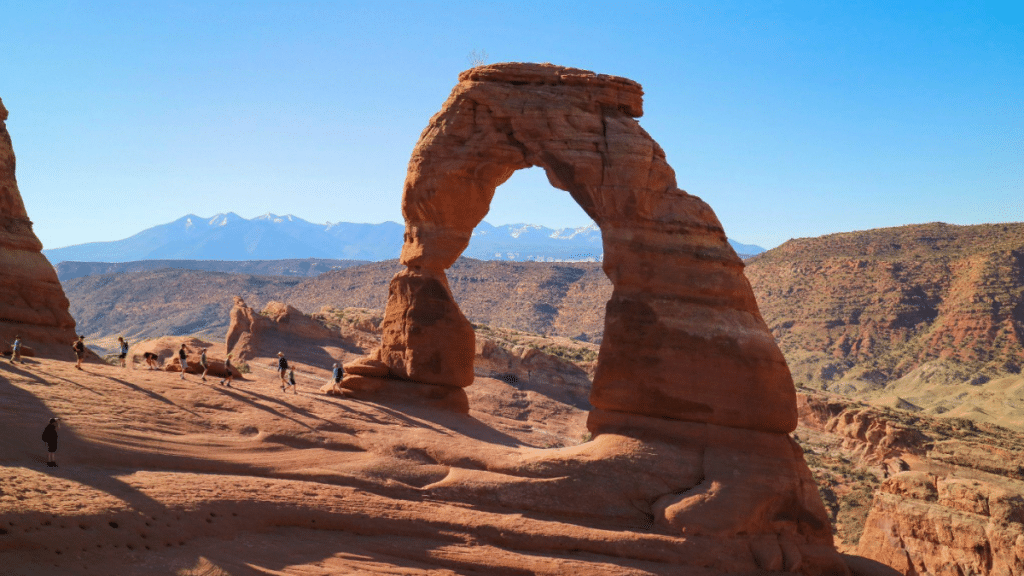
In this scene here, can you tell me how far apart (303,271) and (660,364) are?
174m

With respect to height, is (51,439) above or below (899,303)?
below

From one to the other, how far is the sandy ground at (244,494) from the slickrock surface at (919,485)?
858 centimetres

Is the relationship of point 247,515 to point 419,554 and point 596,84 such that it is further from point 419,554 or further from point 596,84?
point 596,84

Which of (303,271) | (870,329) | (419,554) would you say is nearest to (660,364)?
(419,554)

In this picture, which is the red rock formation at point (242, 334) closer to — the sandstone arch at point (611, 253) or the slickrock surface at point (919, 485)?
the sandstone arch at point (611, 253)

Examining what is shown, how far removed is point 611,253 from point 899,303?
52808mm

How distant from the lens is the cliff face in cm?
5722

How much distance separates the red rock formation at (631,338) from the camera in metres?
16.6

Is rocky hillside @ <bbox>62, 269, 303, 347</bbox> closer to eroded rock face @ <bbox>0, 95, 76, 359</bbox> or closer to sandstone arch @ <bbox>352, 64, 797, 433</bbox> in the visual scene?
eroded rock face @ <bbox>0, 95, 76, 359</bbox>

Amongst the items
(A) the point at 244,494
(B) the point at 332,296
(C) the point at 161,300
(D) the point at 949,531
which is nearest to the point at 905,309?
(D) the point at 949,531

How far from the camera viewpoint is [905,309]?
63000 mm

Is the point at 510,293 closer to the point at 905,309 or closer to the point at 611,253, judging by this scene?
the point at 905,309

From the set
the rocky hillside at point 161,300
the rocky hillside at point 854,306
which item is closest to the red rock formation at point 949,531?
the rocky hillside at point 854,306

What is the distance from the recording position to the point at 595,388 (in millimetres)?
18938
